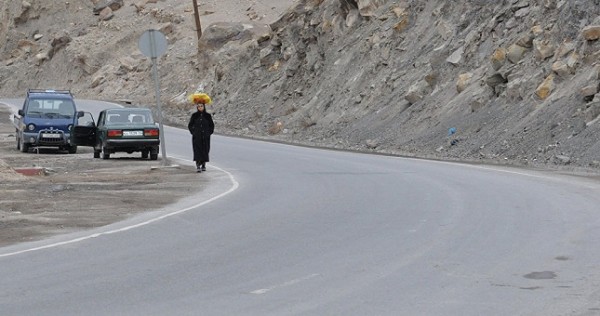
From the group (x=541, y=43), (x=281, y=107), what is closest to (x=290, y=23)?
(x=281, y=107)

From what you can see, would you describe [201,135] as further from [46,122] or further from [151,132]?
[46,122]

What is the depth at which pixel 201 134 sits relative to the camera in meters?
25.4

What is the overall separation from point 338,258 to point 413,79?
30.6m

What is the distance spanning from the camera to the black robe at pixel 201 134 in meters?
25.1

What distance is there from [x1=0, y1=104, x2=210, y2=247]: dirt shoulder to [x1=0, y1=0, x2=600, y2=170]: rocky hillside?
939 centimetres

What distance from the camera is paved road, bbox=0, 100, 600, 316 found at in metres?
8.91

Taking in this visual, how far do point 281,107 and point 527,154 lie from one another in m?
23.3

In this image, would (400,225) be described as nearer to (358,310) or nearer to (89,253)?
(89,253)

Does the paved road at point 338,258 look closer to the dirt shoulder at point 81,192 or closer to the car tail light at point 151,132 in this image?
the dirt shoulder at point 81,192

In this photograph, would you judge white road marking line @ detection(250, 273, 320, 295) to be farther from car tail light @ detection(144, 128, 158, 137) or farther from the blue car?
the blue car

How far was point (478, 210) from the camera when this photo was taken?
15492 mm

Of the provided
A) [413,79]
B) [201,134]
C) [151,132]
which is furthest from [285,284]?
[413,79]

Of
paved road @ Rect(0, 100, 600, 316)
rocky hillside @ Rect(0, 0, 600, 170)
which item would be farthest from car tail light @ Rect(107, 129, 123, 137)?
paved road @ Rect(0, 100, 600, 316)

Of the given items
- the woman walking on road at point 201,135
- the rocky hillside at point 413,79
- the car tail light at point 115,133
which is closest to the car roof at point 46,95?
the car tail light at point 115,133
